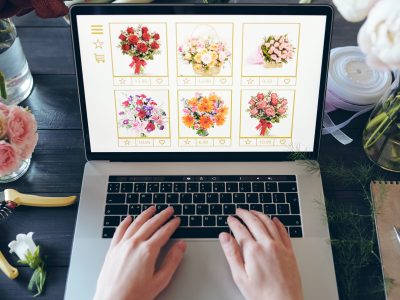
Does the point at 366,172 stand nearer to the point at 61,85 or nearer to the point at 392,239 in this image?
the point at 392,239

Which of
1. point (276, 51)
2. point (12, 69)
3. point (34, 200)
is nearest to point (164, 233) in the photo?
point (34, 200)

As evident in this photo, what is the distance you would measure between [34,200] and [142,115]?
0.80 ft

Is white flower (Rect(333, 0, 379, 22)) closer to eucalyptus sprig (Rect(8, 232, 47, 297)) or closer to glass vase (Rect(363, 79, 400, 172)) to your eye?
glass vase (Rect(363, 79, 400, 172))

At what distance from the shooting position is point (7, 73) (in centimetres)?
106

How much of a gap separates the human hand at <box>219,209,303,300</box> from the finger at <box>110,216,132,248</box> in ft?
0.52

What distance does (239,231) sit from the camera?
2.96ft

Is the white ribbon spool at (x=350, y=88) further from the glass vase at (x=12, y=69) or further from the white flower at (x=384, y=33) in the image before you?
the glass vase at (x=12, y=69)

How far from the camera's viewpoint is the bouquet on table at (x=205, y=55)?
0.92 m

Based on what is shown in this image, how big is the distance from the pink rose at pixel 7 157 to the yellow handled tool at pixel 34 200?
0.20ft

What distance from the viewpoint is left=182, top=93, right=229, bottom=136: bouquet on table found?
37.9 inches

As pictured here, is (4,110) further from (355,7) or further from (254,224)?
(355,7)

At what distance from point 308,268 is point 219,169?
0.78ft

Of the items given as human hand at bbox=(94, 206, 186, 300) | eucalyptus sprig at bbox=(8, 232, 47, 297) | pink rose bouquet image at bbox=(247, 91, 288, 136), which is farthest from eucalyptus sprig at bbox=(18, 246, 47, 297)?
pink rose bouquet image at bbox=(247, 91, 288, 136)

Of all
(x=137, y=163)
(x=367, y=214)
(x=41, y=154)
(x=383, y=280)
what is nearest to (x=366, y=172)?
(x=367, y=214)
